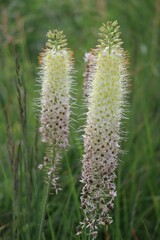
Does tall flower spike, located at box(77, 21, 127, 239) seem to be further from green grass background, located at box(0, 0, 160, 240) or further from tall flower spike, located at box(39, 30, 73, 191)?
Answer: green grass background, located at box(0, 0, 160, 240)

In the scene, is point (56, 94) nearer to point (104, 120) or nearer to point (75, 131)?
point (104, 120)

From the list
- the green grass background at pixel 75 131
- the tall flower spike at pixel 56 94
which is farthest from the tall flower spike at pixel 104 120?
the green grass background at pixel 75 131

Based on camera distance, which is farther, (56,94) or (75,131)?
(75,131)

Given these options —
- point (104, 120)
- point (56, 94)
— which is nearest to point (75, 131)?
point (56, 94)

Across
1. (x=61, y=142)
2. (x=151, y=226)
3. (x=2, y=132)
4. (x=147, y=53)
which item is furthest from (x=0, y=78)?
(x=61, y=142)

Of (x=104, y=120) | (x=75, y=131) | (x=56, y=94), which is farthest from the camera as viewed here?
(x=75, y=131)

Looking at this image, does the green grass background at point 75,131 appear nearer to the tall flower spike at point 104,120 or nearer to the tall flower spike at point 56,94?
the tall flower spike at point 56,94

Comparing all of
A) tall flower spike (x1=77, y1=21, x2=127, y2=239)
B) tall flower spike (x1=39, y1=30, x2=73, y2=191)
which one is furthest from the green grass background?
tall flower spike (x1=77, y1=21, x2=127, y2=239)
